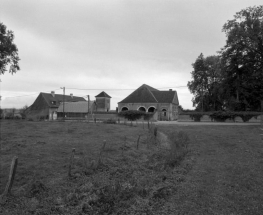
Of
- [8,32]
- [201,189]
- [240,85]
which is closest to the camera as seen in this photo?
[201,189]

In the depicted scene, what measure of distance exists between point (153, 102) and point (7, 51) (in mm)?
36988

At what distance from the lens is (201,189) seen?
22.3 ft

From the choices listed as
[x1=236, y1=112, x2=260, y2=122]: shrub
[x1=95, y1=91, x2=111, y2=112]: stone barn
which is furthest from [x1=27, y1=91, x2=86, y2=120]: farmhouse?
[x1=236, y1=112, x2=260, y2=122]: shrub

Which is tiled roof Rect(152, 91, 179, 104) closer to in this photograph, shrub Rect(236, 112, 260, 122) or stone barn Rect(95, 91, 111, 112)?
stone barn Rect(95, 91, 111, 112)

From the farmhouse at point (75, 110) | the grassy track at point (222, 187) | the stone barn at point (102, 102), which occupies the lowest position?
the grassy track at point (222, 187)

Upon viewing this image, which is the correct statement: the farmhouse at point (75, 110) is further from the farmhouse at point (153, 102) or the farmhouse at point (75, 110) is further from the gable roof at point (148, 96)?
the gable roof at point (148, 96)

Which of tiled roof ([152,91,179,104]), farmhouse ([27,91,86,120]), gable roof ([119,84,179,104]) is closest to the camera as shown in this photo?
tiled roof ([152,91,179,104])

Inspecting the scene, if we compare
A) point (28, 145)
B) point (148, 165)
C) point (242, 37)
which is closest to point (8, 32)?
point (28, 145)

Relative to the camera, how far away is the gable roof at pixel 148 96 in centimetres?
5950

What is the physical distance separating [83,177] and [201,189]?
12.1 ft

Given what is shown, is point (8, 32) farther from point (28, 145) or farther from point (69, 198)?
point (69, 198)

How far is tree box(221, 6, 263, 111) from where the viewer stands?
97.7 ft

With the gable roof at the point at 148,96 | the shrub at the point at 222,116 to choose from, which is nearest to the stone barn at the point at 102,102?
the gable roof at the point at 148,96

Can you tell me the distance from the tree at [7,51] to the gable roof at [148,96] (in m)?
34.2
